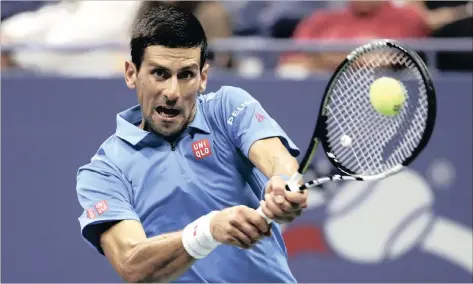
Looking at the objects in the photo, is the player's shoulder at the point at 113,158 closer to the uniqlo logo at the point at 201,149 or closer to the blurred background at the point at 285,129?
the uniqlo logo at the point at 201,149

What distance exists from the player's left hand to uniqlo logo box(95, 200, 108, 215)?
0.72m

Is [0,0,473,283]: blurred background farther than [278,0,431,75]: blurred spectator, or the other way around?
[278,0,431,75]: blurred spectator

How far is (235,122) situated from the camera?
3783 mm

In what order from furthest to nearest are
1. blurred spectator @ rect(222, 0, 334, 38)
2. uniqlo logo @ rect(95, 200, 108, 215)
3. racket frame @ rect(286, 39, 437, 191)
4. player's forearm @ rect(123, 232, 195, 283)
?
blurred spectator @ rect(222, 0, 334, 38)
uniqlo logo @ rect(95, 200, 108, 215)
player's forearm @ rect(123, 232, 195, 283)
racket frame @ rect(286, 39, 437, 191)

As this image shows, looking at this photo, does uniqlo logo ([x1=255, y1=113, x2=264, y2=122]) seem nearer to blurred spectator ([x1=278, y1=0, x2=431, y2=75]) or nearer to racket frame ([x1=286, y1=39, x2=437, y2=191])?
racket frame ([x1=286, y1=39, x2=437, y2=191])

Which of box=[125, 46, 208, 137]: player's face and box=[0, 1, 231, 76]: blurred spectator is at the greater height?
box=[125, 46, 208, 137]: player's face

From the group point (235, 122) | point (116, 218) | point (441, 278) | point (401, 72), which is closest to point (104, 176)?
point (116, 218)

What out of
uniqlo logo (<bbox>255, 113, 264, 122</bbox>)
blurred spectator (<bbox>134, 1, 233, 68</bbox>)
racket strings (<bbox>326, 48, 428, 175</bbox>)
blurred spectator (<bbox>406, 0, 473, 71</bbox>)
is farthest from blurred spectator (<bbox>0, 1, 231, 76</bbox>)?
uniqlo logo (<bbox>255, 113, 264, 122</bbox>)

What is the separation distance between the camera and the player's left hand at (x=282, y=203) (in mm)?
3143

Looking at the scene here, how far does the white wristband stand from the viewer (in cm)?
334

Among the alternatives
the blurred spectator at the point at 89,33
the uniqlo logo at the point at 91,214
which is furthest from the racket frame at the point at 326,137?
the blurred spectator at the point at 89,33

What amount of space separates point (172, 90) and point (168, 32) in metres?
0.21

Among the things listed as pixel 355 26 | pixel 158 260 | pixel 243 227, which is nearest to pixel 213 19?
pixel 355 26

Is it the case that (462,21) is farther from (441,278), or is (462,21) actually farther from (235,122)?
(235,122)
